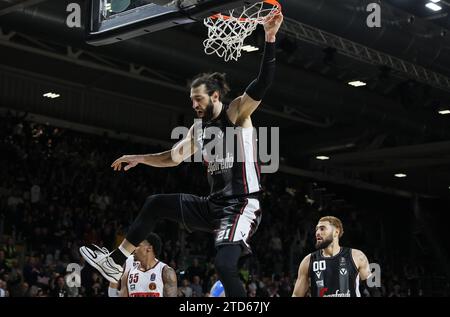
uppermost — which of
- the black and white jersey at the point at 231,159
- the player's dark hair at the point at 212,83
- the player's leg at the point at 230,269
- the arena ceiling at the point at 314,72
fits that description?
the arena ceiling at the point at 314,72

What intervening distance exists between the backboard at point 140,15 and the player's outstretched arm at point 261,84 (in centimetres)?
46

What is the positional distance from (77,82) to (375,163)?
1144 centimetres

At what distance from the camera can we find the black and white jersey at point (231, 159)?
20.6 feet

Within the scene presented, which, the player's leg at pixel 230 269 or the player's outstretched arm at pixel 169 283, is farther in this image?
the player's outstretched arm at pixel 169 283

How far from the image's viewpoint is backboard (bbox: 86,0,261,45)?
6914 millimetres

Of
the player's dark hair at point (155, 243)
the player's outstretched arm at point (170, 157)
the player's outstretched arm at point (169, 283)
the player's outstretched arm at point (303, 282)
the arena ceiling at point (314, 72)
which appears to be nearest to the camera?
the player's outstretched arm at point (170, 157)

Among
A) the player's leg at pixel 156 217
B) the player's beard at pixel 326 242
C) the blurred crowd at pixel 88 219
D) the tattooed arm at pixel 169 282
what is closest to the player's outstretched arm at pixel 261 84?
the player's leg at pixel 156 217

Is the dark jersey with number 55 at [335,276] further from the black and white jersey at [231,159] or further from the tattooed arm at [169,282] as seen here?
the black and white jersey at [231,159]

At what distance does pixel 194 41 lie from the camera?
1839 centimetres

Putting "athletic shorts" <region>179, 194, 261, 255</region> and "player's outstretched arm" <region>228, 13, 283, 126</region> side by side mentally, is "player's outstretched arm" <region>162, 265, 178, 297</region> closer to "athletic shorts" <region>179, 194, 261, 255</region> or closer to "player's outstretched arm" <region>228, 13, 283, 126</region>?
"athletic shorts" <region>179, 194, 261, 255</region>

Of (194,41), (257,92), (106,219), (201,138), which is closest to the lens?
(257,92)

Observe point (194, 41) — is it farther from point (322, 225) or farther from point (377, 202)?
point (377, 202)
